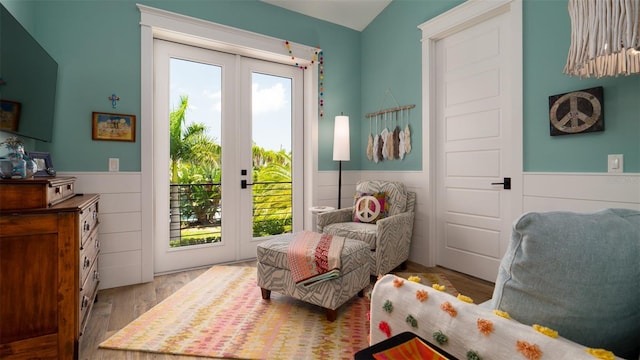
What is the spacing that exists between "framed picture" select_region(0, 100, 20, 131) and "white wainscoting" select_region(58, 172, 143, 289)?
2.86 feet

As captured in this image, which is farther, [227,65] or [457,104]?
[227,65]

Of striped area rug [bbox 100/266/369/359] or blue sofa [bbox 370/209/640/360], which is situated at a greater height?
blue sofa [bbox 370/209/640/360]

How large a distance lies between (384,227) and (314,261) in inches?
35.4

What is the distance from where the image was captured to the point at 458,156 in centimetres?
313

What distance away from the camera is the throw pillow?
10.5 ft

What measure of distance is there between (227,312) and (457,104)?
2.72 meters

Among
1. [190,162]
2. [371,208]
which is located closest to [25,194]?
[190,162]

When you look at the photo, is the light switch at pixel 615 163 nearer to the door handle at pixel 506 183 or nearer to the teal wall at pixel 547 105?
the teal wall at pixel 547 105

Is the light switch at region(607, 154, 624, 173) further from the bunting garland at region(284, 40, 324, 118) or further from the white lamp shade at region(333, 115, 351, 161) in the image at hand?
the bunting garland at region(284, 40, 324, 118)

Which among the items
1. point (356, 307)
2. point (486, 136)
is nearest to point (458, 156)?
point (486, 136)

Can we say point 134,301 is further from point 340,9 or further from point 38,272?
point 340,9

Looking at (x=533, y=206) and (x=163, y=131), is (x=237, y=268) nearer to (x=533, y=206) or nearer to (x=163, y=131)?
(x=163, y=131)

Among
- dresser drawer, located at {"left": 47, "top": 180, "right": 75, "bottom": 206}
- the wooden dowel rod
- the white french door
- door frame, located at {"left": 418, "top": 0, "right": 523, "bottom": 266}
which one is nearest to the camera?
dresser drawer, located at {"left": 47, "top": 180, "right": 75, "bottom": 206}

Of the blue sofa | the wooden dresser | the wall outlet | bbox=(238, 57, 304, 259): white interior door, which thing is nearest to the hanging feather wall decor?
bbox=(238, 57, 304, 259): white interior door
